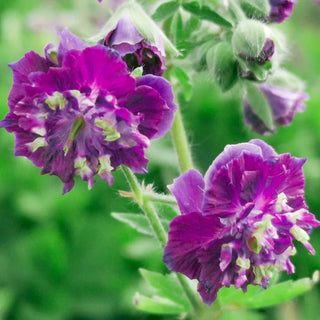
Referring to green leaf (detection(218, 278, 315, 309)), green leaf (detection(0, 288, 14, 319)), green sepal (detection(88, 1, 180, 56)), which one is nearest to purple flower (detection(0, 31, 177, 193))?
green sepal (detection(88, 1, 180, 56))

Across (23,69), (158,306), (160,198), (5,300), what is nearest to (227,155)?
(160,198)

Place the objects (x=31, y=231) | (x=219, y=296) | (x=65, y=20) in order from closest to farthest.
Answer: (x=219, y=296) < (x=31, y=231) < (x=65, y=20)

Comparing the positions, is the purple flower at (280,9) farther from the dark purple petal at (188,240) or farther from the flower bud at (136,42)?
the dark purple petal at (188,240)

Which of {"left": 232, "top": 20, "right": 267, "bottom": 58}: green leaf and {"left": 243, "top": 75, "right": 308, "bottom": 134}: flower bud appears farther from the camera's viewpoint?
{"left": 243, "top": 75, "right": 308, "bottom": 134}: flower bud

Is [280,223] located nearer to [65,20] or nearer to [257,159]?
[257,159]

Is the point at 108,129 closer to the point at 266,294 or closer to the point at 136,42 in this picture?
the point at 136,42

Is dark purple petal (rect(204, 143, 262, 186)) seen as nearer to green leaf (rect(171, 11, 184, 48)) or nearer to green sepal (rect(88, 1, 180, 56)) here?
green sepal (rect(88, 1, 180, 56))

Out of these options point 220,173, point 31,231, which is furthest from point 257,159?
point 31,231
